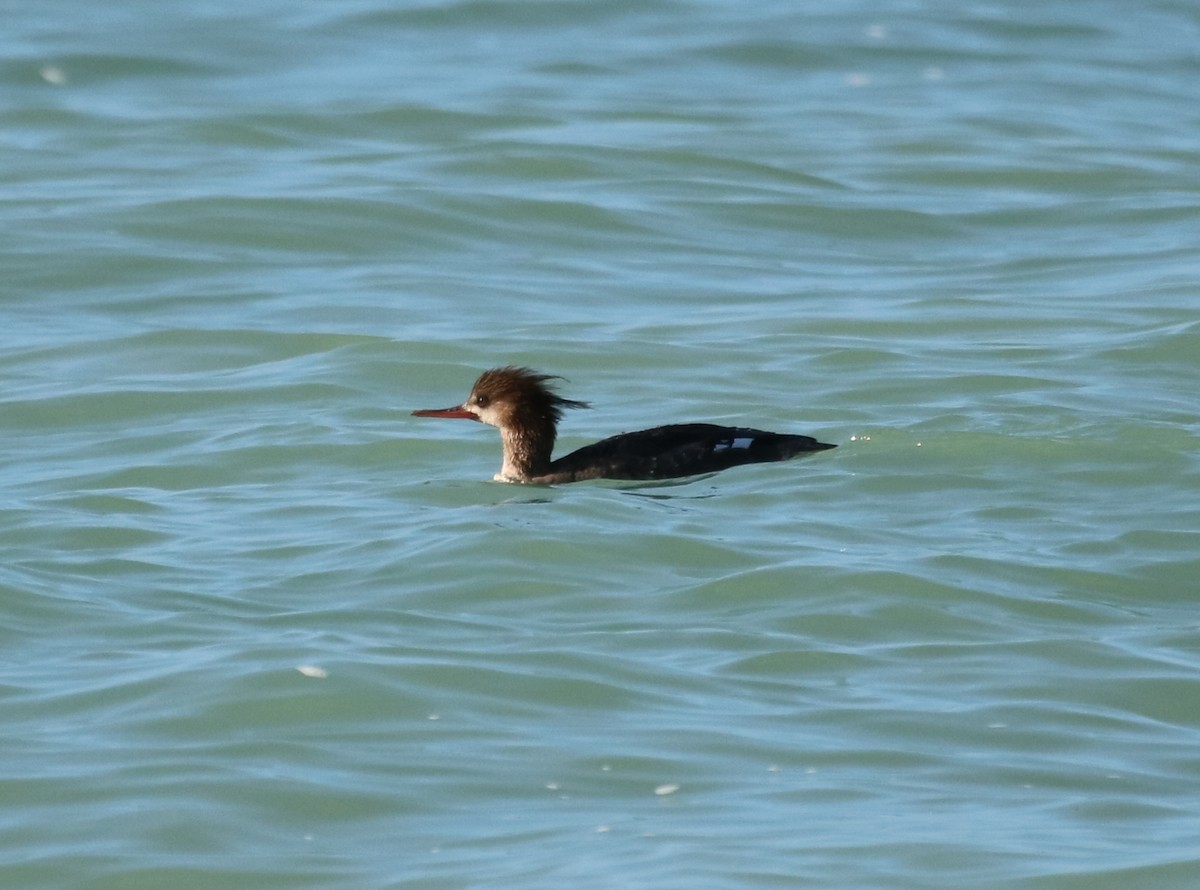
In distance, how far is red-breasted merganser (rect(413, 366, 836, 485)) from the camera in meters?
9.05

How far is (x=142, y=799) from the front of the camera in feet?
18.5

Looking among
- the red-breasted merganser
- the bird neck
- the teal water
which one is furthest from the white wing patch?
the bird neck

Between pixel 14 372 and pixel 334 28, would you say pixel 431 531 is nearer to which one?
pixel 14 372

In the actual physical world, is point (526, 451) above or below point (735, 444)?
below

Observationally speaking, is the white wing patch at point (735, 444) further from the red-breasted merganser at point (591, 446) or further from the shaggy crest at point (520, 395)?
the shaggy crest at point (520, 395)

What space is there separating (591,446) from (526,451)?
1.23ft

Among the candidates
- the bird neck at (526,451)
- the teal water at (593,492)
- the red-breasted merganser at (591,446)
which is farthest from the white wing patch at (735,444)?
the bird neck at (526,451)

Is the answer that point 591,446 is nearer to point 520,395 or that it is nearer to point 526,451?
point 526,451

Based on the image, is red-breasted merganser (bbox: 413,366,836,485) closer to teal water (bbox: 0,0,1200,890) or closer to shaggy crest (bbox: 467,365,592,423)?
shaggy crest (bbox: 467,365,592,423)

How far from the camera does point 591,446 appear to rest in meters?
9.38

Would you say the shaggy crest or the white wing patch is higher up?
the shaggy crest

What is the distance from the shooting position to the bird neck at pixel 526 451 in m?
9.58

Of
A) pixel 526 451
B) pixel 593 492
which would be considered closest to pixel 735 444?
pixel 593 492

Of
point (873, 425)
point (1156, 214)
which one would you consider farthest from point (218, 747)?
point (1156, 214)
